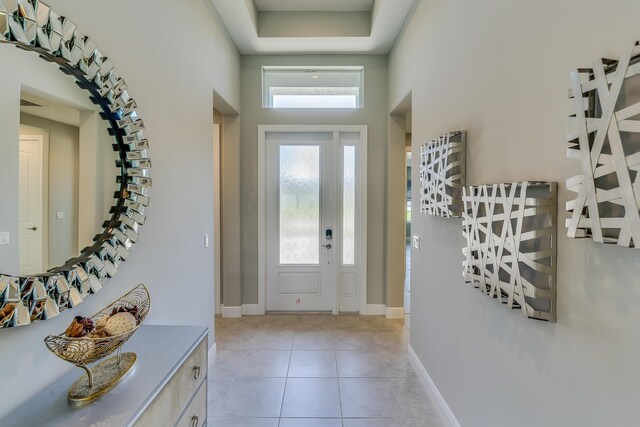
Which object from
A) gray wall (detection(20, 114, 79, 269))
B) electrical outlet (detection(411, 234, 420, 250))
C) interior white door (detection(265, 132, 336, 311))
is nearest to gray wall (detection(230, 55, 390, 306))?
interior white door (detection(265, 132, 336, 311))

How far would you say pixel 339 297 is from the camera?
13.0 feet

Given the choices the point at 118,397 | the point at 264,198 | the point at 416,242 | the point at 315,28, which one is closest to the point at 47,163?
the point at 118,397

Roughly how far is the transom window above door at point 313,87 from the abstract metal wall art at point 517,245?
8.94 feet

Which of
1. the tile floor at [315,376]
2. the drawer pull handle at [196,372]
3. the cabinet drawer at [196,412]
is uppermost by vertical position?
the drawer pull handle at [196,372]

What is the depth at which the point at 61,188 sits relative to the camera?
46.0 inches

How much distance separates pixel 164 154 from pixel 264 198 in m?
1.91

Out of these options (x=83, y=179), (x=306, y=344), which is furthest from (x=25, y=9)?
(x=306, y=344)

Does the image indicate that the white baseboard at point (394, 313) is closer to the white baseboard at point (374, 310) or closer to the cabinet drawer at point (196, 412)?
the white baseboard at point (374, 310)

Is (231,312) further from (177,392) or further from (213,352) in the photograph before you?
(177,392)

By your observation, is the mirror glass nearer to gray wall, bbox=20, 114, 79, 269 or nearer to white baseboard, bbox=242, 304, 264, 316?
gray wall, bbox=20, 114, 79, 269

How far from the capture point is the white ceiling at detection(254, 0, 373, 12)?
3229 millimetres

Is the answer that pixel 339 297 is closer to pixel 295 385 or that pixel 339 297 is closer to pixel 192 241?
pixel 295 385

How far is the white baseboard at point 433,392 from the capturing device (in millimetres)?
1977

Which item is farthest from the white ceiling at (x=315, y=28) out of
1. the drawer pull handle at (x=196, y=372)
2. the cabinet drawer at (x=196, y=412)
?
the cabinet drawer at (x=196, y=412)
